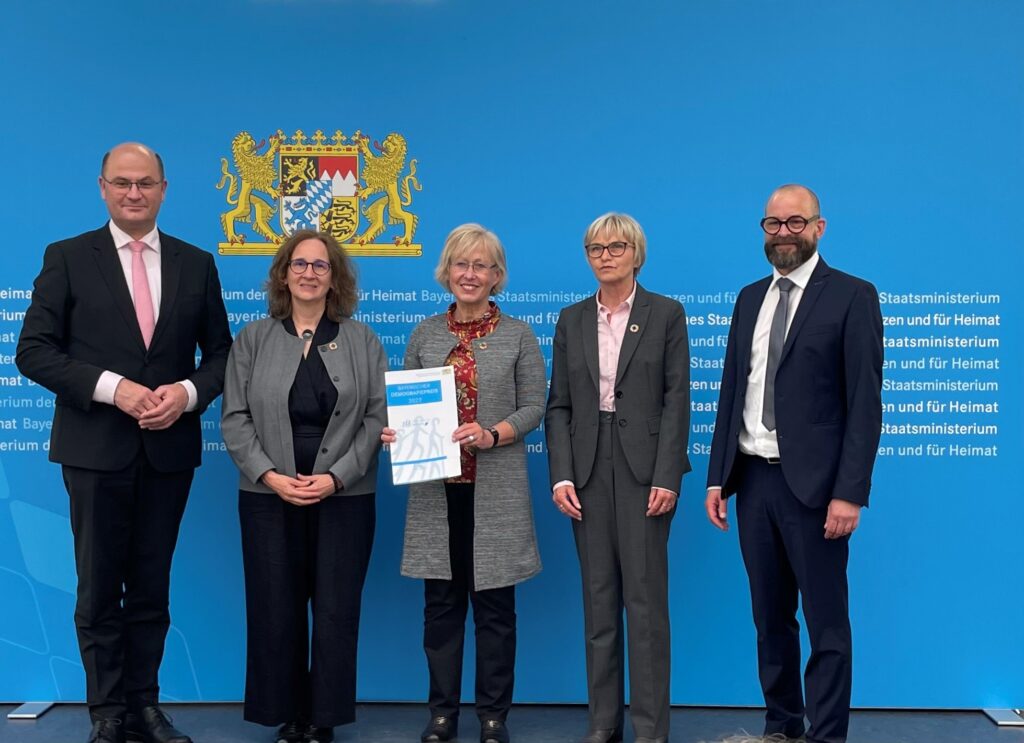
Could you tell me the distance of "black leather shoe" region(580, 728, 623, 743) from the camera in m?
3.52

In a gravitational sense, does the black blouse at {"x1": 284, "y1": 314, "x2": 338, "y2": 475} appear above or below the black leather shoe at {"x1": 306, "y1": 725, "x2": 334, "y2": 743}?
above

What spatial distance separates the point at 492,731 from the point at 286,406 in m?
1.42

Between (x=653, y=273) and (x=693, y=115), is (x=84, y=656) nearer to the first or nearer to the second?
(x=653, y=273)

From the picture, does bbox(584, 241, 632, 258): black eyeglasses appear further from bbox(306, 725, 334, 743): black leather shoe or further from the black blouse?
bbox(306, 725, 334, 743): black leather shoe

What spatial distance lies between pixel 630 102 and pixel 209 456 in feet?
7.78

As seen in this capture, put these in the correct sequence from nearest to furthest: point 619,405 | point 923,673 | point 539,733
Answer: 1. point 619,405
2. point 539,733
3. point 923,673

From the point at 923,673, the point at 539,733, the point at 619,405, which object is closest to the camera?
the point at 619,405

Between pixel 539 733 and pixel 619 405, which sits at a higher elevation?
pixel 619 405

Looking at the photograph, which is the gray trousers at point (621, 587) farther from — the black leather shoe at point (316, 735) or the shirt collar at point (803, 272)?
the black leather shoe at point (316, 735)

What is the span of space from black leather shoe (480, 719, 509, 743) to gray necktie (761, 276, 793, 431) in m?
1.50

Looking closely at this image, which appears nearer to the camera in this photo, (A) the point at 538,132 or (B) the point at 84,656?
(B) the point at 84,656

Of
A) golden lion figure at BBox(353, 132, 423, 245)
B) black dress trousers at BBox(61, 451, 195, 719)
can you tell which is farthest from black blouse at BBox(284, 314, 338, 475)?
golden lion figure at BBox(353, 132, 423, 245)

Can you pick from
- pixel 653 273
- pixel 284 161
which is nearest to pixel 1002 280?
pixel 653 273

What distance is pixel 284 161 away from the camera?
420 cm
